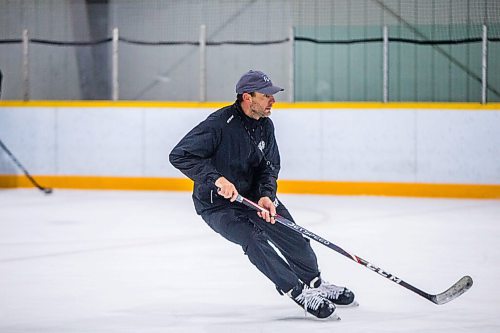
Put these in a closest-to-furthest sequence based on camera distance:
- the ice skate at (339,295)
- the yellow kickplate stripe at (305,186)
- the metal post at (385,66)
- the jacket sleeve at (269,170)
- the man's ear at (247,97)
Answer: the man's ear at (247,97) < the jacket sleeve at (269,170) < the ice skate at (339,295) < the yellow kickplate stripe at (305,186) < the metal post at (385,66)

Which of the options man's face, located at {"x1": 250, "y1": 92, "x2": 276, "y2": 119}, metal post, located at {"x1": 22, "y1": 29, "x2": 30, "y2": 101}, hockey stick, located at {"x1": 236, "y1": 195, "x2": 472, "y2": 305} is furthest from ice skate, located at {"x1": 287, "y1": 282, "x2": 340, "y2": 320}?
metal post, located at {"x1": 22, "y1": 29, "x2": 30, "y2": 101}

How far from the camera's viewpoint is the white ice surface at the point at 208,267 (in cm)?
485

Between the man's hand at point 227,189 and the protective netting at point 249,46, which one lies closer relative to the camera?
the man's hand at point 227,189

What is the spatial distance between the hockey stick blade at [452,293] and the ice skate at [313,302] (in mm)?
491

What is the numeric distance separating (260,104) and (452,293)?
1207 millimetres

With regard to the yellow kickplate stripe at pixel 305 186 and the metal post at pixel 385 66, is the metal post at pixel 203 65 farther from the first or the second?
the metal post at pixel 385 66

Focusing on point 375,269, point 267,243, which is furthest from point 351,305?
point 267,243

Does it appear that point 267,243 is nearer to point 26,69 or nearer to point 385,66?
point 385,66

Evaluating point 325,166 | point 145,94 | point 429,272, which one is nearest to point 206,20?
point 145,94

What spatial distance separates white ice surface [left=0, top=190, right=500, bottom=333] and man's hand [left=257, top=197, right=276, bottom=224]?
449mm

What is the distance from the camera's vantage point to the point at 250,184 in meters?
4.99

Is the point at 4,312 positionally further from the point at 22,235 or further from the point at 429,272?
the point at 22,235

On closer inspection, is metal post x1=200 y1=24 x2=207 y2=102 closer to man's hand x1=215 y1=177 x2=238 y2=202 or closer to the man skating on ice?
the man skating on ice

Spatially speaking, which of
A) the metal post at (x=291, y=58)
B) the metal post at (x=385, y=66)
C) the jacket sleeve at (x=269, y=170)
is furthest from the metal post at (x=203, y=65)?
the jacket sleeve at (x=269, y=170)
